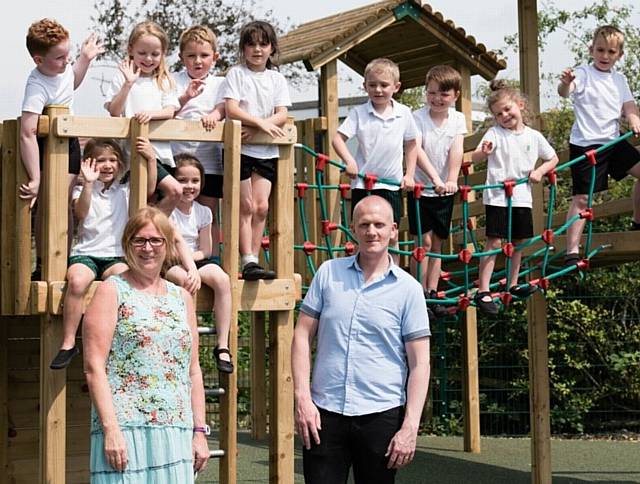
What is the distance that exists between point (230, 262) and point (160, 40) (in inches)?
45.4

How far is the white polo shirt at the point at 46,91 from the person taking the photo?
6.30 meters

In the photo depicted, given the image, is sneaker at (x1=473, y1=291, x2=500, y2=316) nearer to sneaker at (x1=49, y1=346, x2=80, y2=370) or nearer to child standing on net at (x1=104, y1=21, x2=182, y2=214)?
child standing on net at (x1=104, y1=21, x2=182, y2=214)

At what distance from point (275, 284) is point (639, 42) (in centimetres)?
1478

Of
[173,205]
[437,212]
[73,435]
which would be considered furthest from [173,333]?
[437,212]

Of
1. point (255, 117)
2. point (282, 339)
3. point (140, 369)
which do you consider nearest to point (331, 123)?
point (255, 117)

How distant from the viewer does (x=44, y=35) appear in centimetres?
629

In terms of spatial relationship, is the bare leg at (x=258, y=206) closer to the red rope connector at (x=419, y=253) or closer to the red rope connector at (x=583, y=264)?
the red rope connector at (x=419, y=253)

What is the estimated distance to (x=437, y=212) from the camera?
8258mm

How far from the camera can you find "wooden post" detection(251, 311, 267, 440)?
12.7m

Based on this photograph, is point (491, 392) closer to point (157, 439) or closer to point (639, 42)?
point (639, 42)

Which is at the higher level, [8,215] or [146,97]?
[146,97]

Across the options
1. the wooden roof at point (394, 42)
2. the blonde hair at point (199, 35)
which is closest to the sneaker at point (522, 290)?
the blonde hair at point (199, 35)

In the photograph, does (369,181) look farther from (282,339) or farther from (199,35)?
(199,35)

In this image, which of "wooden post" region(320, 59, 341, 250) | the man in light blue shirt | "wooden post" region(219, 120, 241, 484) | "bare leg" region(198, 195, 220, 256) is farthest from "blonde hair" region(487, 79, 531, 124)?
the man in light blue shirt
